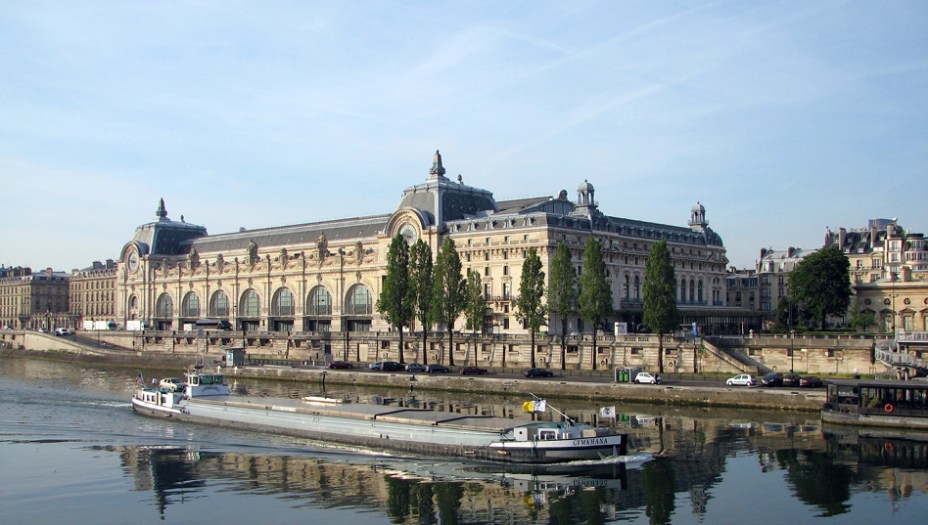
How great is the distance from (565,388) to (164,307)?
96.4 m

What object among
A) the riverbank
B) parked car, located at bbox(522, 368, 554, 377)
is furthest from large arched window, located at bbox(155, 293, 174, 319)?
parked car, located at bbox(522, 368, 554, 377)

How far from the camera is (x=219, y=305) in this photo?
147m

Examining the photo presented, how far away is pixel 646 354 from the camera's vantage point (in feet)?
296

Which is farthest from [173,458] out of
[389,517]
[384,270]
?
[384,270]

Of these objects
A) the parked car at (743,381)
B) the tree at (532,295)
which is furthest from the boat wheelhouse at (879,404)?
the tree at (532,295)

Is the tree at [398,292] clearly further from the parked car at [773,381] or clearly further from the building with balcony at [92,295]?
the building with balcony at [92,295]

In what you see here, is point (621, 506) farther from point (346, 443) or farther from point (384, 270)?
point (384, 270)

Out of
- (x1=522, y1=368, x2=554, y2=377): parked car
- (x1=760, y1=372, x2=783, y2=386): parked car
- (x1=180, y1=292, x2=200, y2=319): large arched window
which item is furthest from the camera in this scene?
(x1=180, y1=292, x2=200, y2=319): large arched window

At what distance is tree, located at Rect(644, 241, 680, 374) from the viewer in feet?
279

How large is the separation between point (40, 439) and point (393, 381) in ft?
116

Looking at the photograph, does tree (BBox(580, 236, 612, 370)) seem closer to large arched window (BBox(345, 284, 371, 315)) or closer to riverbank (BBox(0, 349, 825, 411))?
riverbank (BBox(0, 349, 825, 411))

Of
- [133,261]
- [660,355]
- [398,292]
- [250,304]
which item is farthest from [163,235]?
[660,355]

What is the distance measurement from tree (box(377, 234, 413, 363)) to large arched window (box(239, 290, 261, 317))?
4492 cm

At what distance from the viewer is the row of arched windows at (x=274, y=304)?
127 meters
